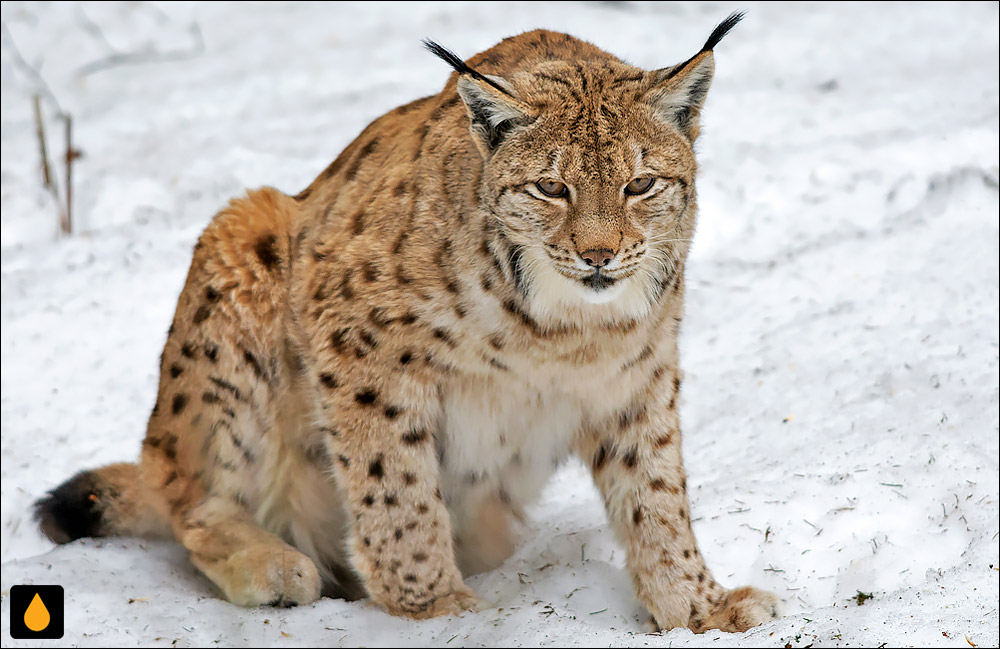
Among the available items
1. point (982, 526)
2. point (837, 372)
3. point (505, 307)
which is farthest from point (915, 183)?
point (505, 307)

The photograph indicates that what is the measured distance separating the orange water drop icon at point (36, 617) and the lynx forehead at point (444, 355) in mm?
648

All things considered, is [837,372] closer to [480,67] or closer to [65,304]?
[480,67]

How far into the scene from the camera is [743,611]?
371 centimetres

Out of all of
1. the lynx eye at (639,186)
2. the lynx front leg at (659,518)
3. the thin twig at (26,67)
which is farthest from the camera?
the thin twig at (26,67)

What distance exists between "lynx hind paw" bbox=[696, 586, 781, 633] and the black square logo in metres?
2.00

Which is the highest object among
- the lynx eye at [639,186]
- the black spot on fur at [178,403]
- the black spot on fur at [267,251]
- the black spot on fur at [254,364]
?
the lynx eye at [639,186]

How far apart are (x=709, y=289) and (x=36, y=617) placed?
4.25m

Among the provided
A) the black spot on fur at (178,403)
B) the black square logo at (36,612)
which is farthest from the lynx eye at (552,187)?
the black square logo at (36,612)

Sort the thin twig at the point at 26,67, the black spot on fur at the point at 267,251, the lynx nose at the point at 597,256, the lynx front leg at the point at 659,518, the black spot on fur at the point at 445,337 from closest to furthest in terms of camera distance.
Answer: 1. the lynx nose at the point at 597,256
2. the black spot on fur at the point at 445,337
3. the lynx front leg at the point at 659,518
4. the black spot on fur at the point at 267,251
5. the thin twig at the point at 26,67

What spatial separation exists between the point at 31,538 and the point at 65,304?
1.98 meters

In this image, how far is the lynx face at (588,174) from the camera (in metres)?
3.26

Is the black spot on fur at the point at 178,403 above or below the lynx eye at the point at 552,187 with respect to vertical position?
below

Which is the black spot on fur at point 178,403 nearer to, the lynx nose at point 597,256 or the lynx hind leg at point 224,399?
the lynx hind leg at point 224,399

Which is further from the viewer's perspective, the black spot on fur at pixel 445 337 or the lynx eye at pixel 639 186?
the black spot on fur at pixel 445 337
